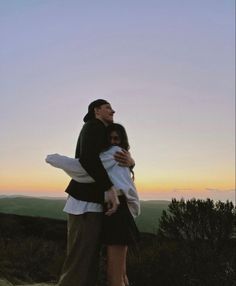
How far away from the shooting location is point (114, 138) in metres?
4.05

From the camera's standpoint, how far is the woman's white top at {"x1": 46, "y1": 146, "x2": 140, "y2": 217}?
389 cm

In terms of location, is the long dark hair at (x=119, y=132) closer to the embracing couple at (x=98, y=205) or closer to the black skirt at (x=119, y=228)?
the embracing couple at (x=98, y=205)

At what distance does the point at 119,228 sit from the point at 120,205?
0.53ft

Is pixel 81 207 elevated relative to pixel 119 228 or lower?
elevated

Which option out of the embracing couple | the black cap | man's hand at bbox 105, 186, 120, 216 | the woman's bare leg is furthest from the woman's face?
the woman's bare leg

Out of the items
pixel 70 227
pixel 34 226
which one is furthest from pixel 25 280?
pixel 34 226

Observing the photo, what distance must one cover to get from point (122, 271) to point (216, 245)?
1099cm

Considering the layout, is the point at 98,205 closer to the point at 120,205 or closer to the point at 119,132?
the point at 120,205

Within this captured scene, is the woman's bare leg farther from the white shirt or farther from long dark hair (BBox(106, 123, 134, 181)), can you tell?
long dark hair (BBox(106, 123, 134, 181))

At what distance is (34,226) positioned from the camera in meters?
21.6

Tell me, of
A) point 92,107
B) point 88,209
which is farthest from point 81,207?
point 92,107

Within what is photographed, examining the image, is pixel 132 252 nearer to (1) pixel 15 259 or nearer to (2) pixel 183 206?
(1) pixel 15 259

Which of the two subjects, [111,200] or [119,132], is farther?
[119,132]

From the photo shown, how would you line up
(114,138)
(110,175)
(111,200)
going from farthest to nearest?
(114,138)
(110,175)
(111,200)
